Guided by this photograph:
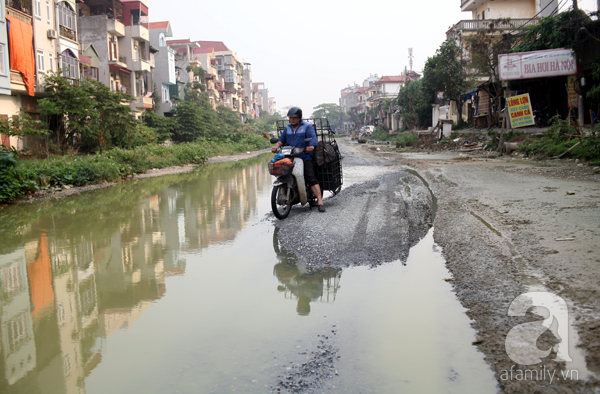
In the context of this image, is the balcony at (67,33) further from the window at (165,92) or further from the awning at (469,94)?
the awning at (469,94)

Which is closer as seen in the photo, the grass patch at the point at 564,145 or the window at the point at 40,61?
the grass patch at the point at 564,145

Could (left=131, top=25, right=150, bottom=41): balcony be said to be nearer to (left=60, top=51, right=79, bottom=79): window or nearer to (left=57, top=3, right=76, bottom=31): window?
(left=57, top=3, right=76, bottom=31): window

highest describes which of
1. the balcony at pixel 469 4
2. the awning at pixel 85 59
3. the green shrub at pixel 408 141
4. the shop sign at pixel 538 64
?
the balcony at pixel 469 4

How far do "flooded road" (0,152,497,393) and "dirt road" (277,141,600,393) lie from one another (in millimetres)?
215

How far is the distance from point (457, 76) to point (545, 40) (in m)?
11.9

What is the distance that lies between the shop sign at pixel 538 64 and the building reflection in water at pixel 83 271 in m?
15.5

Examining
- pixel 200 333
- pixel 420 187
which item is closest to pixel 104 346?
pixel 200 333

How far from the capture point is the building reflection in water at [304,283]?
14.2 ft

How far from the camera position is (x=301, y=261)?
5520mm

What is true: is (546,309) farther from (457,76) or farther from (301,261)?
(457,76)

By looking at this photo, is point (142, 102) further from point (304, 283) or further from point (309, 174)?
point (304, 283)

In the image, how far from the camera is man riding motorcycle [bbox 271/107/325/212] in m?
8.10

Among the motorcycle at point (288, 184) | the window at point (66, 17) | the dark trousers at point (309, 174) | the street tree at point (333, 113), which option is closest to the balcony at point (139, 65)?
the window at point (66, 17)

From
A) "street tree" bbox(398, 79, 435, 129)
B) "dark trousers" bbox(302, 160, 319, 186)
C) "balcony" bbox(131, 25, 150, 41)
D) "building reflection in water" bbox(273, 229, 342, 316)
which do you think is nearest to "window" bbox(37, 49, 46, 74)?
"balcony" bbox(131, 25, 150, 41)
